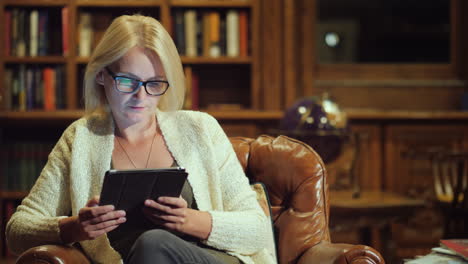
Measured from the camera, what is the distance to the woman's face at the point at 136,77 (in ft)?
5.95

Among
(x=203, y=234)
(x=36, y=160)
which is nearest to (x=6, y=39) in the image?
(x=36, y=160)

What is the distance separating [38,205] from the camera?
1838 mm

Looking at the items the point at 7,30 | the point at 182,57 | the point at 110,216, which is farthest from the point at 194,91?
the point at 110,216

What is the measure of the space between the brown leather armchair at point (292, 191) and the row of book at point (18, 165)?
221cm

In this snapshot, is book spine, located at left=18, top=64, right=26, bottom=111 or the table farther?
book spine, located at left=18, top=64, right=26, bottom=111

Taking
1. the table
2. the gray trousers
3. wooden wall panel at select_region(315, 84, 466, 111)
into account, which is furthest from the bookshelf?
the gray trousers

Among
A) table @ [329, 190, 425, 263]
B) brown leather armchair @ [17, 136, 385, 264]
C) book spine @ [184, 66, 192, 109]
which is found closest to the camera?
brown leather armchair @ [17, 136, 385, 264]

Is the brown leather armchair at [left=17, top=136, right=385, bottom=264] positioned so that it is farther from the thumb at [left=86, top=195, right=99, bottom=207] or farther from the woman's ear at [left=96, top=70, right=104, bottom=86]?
the thumb at [left=86, top=195, right=99, bottom=207]

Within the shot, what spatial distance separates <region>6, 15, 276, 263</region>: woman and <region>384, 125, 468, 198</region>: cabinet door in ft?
7.83

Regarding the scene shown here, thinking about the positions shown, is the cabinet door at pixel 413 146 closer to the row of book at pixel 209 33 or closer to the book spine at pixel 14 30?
the row of book at pixel 209 33

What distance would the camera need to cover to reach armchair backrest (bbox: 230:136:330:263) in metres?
2.05

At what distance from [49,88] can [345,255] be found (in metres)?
2.82

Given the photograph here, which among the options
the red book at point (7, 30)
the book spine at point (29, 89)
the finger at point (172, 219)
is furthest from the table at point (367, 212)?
the red book at point (7, 30)

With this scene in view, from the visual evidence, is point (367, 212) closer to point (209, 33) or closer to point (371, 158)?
point (371, 158)
